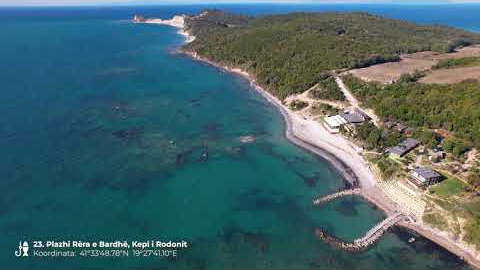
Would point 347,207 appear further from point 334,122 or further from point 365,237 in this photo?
point 334,122

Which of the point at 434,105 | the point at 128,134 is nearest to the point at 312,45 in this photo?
the point at 434,105

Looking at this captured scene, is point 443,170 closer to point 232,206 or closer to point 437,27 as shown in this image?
point 232,206

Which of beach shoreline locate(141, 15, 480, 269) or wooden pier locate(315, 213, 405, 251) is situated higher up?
beach shoreline locate(141, 15, 480, 269)

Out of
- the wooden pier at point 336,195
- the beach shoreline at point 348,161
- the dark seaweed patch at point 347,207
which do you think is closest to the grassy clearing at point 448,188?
the beach shoreline at point 348,161

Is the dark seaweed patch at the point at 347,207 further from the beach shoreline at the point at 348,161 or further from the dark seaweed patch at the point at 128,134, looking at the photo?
the dark seaweed patch at the point at 128,134

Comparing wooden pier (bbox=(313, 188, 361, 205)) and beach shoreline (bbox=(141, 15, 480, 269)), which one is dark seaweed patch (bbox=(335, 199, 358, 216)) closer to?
wooden pier (bbox=(313, 188, 361, 205))

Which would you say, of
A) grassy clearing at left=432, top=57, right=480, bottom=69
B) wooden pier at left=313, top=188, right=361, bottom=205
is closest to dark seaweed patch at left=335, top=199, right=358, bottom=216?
wooden pier at left=313, top=188, right=361, bottom=205
